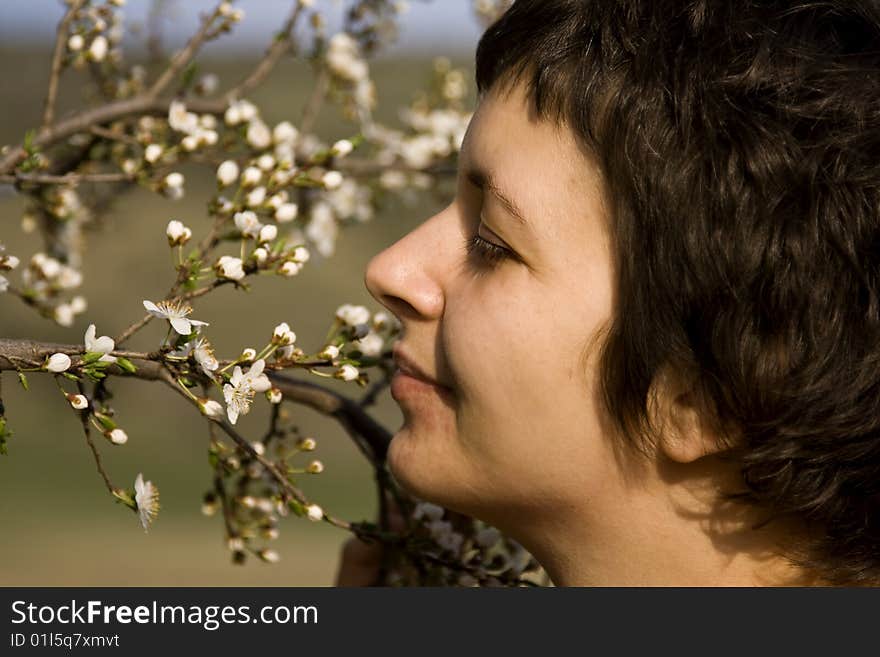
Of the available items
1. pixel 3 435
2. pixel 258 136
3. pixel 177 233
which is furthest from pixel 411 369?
pixel 258 136

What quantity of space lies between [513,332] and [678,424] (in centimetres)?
30

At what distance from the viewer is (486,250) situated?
1.78 metres

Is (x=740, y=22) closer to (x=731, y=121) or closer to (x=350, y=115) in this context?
(x=731, y=121)

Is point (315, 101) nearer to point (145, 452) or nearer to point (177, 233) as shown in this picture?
point (177, 233)

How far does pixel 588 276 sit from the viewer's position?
5.48 feet

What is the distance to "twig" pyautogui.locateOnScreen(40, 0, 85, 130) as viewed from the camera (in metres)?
2.23

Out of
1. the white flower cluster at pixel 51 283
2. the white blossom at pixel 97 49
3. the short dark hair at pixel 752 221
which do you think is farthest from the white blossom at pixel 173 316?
the white blossom at pixel 97 49

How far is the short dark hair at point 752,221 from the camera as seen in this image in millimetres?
1602

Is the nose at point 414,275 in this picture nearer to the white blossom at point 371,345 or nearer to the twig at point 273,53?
the white blossom at point 371,345

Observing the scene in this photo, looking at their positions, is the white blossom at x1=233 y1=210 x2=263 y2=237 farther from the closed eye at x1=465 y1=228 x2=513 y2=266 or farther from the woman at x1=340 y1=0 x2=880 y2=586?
the closed eye at x1=465 y1=228 x2=513 y2=266

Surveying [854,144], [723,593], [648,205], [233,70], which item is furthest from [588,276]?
[233,70]

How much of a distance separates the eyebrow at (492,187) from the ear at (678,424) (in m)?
0.35

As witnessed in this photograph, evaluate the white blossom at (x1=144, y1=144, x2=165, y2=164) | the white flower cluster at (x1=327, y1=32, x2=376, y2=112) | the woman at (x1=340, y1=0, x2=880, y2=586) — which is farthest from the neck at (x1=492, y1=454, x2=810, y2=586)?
the white flower cluster at (x1=327, y1=32, x2=376, y2=112)

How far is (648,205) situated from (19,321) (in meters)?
10.9
